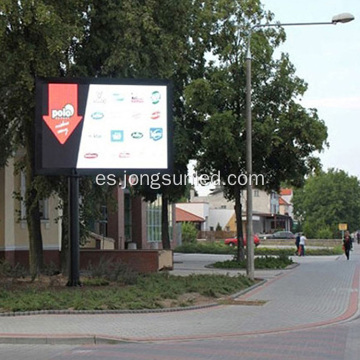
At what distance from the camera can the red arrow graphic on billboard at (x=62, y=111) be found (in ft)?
59.0

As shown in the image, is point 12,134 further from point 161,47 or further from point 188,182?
point 188,182

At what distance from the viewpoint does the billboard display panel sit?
18.0 meters

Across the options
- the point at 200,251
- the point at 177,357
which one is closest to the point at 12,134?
the point at 177,357

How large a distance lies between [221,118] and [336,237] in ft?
159

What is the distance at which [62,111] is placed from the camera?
1811 cm

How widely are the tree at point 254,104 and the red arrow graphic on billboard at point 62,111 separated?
36.4ft

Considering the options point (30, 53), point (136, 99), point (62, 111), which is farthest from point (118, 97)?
point (30, 53)

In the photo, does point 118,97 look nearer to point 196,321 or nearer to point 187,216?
point 196,321

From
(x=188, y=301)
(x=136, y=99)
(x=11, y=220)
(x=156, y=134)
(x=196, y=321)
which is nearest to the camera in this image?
(x=196, y=321)

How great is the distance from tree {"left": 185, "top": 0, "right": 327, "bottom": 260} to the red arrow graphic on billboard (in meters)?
11.1

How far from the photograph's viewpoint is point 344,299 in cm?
1755

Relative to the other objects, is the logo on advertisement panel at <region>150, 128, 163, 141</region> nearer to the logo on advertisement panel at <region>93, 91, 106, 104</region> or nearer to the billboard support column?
the logo on advertisement panel at <region>93, 91, 106, 104</region>

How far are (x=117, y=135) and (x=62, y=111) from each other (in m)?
1.65

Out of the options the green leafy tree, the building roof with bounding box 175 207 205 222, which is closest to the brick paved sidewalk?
the green leafy tree
